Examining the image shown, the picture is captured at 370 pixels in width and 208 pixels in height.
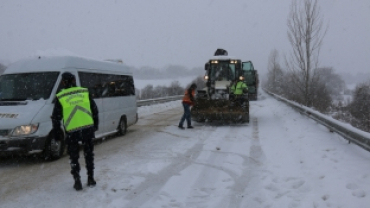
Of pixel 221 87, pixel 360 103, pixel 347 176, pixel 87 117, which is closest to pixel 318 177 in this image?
pixel 347 176

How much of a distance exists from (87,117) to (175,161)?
2654mm

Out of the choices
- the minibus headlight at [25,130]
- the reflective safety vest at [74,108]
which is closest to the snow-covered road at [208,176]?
the minibus headlight at [25,130]

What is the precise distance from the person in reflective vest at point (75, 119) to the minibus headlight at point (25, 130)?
182 cm

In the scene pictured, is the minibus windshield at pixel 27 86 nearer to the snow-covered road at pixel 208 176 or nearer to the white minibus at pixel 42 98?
the white minibus at pixel 42 98

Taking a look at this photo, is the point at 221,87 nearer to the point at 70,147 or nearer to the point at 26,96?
the point at 26,96

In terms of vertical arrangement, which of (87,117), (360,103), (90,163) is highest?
(87,117)

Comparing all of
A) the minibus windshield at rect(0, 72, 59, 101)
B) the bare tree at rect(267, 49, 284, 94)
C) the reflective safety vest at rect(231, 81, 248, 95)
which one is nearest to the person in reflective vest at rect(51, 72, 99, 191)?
the minibus windshield at rect(0, 72, 59, 101)

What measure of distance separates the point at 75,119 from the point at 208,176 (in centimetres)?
265

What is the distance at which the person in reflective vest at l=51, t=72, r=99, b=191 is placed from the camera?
527 centimetres

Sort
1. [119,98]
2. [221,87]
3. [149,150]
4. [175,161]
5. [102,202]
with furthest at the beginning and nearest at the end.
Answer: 1. [221,87]
2. [119,98]
3. [149,150]
4. [175,161]
5. [102,202]

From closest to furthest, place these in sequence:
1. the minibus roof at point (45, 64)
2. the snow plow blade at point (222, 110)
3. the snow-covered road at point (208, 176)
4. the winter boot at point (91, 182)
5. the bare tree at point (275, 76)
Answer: the snow-covered road at point (208, 176), the winter boot at point (91, 182), the minibus roof at point (45, 64), the snow plow blade at point (222, 110), the bare tree at point (275, 76)

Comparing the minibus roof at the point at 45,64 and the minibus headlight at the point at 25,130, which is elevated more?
the minibus roof at the point at 45,64

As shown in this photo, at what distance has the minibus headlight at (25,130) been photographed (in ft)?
22.3

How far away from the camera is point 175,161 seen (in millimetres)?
7414
